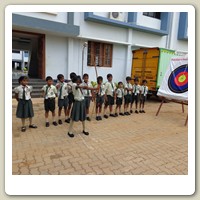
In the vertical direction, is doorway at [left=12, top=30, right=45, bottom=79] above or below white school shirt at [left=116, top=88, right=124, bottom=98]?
above

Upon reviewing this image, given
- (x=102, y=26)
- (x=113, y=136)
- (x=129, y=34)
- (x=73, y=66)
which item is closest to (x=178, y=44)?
(x=129, y=34)

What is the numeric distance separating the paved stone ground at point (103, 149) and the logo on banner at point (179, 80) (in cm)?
103

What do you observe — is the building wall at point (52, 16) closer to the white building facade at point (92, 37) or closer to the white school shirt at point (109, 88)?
the white building facade at point (92, 37)

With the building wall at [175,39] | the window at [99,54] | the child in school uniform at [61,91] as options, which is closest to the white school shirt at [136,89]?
the child in school uniform at [61,91]

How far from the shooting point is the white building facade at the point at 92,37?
292 inches

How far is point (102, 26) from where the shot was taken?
9016mm

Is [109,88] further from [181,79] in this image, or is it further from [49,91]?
[181,79]

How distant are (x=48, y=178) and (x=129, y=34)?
9.00 metres

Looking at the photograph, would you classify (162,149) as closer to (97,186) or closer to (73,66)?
Answer: (97,186)

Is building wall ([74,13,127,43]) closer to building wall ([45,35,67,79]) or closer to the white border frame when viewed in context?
building wall ([45,35,67,79])

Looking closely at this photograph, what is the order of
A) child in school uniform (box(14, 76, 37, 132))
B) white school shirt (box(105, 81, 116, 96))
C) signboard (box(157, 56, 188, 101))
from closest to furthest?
child in school uniform (box(14, 76, 37, 132)), signboard (box(157, 56, 188, 101)), white school shirt (box(105, 81, 116, 96))

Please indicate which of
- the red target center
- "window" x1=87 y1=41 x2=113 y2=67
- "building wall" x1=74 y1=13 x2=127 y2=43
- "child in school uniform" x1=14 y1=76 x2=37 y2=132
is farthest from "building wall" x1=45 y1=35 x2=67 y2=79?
the red target center

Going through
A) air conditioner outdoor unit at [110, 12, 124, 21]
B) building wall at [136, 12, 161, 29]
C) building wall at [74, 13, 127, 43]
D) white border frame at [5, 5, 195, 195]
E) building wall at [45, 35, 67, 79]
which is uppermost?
building wall at [136, 12, 161, 29]

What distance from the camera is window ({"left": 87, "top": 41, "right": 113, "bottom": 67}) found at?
30.2ft
